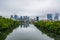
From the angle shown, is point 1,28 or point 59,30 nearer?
point 59,30

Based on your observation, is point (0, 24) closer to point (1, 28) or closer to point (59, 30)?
point (1, 28)

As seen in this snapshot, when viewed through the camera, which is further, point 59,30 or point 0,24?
point 0,24

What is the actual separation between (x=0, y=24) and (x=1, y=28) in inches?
52.6

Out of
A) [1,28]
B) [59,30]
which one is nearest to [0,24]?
[1,28]

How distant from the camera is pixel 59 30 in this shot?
33.3 meters

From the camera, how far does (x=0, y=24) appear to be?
4028 cm

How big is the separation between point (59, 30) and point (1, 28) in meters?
12.2

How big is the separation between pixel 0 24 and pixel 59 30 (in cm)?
1307

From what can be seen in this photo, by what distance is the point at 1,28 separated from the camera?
3925 centimetres
